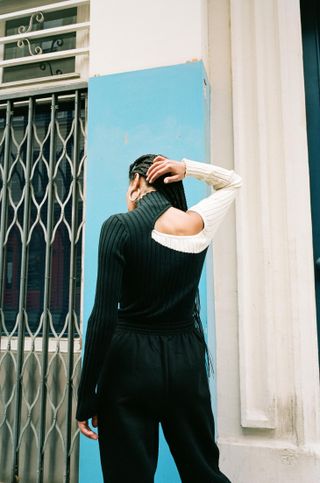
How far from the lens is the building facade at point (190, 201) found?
2.49 meters

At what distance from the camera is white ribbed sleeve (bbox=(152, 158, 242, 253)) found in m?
1.55

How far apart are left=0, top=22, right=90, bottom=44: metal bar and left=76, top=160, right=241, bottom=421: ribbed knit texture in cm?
204

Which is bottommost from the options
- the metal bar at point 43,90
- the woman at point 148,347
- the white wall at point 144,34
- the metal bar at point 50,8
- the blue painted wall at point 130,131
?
the woman at point 148,347

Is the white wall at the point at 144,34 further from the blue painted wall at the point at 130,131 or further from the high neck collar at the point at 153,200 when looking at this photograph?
the high neck collar at the point at 153,200

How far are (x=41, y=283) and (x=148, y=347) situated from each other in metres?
1.65

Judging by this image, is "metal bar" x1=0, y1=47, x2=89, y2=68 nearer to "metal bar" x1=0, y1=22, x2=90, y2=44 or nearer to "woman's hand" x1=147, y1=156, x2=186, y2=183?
"metal bar" x1=0, y1=22, x2=90, y2=44

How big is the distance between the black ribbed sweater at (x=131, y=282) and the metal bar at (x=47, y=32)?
6.80 feet

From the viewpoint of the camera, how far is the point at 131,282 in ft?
5.08

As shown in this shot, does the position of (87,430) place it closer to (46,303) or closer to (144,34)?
(46,303)

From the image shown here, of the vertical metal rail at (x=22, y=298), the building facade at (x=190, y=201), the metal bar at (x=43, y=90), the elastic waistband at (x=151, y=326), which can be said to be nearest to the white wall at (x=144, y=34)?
the building facade at (x=190, y=201)

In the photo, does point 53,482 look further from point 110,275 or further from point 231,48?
point 231,48

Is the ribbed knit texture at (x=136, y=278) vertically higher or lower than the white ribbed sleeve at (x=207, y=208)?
lower

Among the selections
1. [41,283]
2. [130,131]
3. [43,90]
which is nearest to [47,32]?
[43,90]

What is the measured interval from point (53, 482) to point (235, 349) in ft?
5.05
